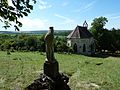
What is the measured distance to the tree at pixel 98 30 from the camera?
58.4 meters

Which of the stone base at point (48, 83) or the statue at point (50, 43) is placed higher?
the statue at point (50, 43)

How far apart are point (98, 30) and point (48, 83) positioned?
48.9m

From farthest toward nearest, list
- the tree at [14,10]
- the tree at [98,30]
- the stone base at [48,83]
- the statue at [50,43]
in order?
the tree at [98,30]
the statue at [50,43]
the stone base at [48,83]
the tree at [14,10]

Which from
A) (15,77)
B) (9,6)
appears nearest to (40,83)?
(15,77)

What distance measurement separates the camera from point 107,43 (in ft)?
189

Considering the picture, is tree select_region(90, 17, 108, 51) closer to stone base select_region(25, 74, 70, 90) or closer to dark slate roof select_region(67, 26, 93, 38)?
dark slate roof select_region(67, 26, 93, 38)

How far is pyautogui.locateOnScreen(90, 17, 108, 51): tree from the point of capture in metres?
58.4

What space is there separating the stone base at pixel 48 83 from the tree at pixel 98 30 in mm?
45734

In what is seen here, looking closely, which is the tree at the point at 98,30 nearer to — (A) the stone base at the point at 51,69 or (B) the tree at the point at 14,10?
(A) the stone base at the point at 51,69

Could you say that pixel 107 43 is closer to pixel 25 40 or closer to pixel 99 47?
pixel 99 47

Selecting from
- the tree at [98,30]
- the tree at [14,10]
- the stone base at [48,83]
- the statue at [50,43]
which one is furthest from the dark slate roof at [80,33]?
the tree at [14,10]

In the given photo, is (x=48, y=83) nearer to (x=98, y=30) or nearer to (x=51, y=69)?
(x=51, y=69)

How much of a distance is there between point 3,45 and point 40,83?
41.7 meters

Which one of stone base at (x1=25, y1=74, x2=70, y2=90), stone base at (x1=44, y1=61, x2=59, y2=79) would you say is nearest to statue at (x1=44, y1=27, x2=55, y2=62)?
stone base at (x1=44, y1=61, x2=59, y2=79)
